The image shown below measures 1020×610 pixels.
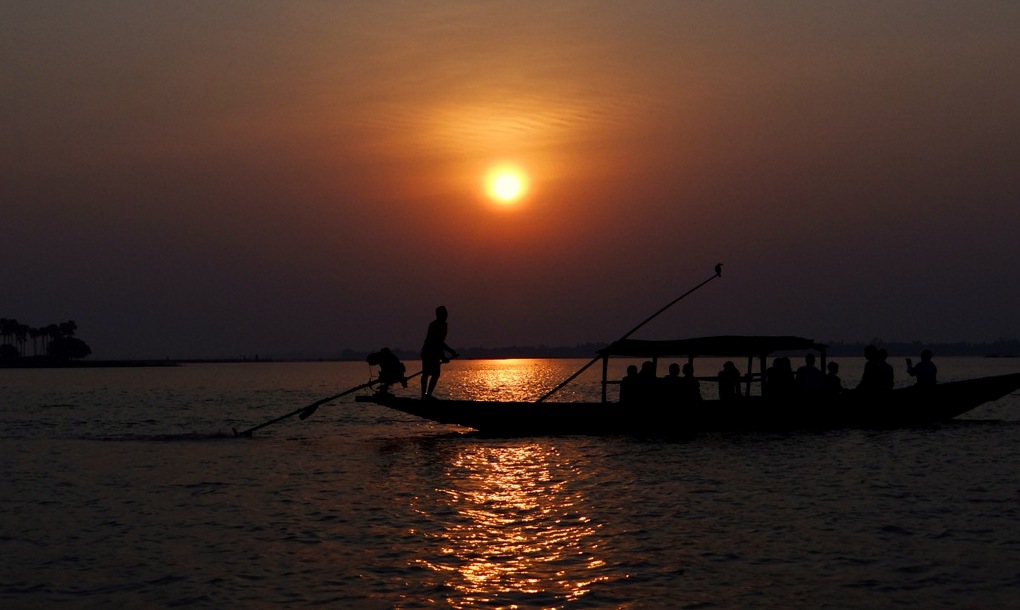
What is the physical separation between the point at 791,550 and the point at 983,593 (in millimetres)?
2868

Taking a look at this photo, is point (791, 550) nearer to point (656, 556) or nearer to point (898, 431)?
point (656, 556)

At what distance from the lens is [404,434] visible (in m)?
36.2

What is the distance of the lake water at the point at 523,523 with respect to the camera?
12.4m

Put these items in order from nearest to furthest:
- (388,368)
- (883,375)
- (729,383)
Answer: (388,368) < (729,383) < (883,375)

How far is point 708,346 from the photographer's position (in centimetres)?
2914

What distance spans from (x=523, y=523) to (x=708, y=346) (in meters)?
13.4

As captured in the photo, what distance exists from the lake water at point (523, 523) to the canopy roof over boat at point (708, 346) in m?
2.35

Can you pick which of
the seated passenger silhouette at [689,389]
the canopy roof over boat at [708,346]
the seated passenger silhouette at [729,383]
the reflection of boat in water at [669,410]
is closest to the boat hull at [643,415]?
the reflection of boat in water at [669,410]

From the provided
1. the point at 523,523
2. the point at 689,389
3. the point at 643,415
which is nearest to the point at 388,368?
the point at 643,415

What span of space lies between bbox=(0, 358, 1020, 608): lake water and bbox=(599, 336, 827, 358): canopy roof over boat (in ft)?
7.71

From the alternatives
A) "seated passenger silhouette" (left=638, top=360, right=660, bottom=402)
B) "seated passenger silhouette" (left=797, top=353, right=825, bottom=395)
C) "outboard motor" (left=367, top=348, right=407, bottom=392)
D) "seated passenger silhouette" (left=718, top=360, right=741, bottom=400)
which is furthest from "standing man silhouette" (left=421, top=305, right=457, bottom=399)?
"seated passenger silhouette" (left=797, top=353, right=825, bottom=395)

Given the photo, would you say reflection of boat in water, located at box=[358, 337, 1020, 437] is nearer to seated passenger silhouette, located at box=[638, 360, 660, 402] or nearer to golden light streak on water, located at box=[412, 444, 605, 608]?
seated passenger silhouette, located at box=[638, 360, 660, 402]

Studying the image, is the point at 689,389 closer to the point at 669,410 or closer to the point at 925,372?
the point at 669,410

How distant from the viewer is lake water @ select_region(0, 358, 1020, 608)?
1242 centimetres
